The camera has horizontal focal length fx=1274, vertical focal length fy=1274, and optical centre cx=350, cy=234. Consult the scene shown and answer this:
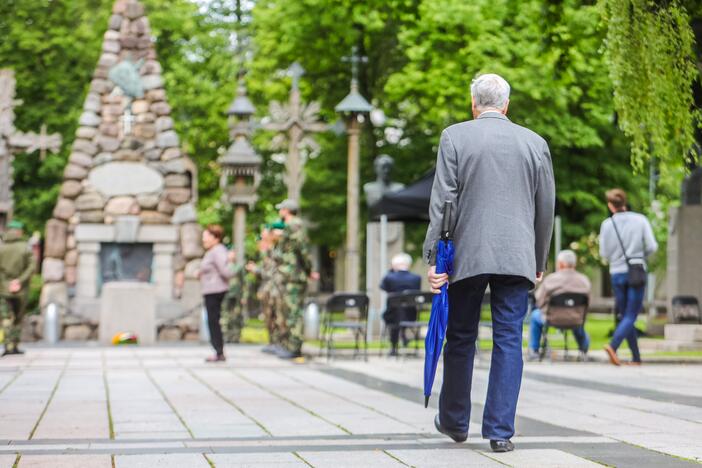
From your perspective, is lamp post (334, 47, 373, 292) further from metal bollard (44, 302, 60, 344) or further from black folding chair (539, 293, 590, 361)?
black folding chair (539, 293, 590, 361)

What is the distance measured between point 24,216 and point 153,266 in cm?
1600

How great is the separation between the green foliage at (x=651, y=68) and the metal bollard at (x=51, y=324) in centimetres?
1593

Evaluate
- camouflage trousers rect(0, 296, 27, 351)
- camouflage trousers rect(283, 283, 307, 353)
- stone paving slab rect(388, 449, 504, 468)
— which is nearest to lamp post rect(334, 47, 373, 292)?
camouflage trousers rect(283, 283, 307, 353)

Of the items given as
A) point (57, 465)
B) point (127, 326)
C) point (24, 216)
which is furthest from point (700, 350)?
point (24, 216)

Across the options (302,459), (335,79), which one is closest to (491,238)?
(302,459)

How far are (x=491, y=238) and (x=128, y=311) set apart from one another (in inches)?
659

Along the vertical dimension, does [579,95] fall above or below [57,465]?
above

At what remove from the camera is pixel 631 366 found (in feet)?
50.7

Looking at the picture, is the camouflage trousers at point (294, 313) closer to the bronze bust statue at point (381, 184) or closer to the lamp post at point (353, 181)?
the lamp post at point (353, 181)

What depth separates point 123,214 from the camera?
26297mm

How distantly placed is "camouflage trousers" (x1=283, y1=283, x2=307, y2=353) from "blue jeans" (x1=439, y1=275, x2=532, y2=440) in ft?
31.1

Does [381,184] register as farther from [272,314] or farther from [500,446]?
[500,446]

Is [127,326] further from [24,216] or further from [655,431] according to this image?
[24,216]

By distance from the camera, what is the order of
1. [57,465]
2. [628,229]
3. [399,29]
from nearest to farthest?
1. [57,465]
2. [628,229]
3. [399,29]
